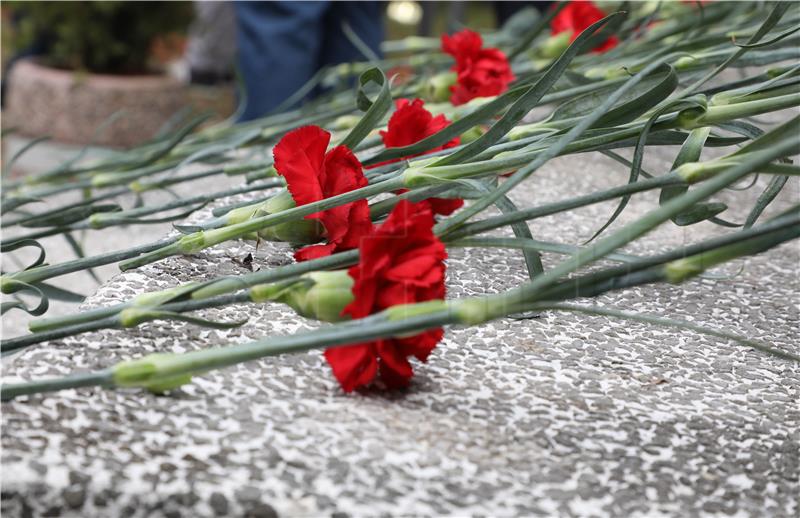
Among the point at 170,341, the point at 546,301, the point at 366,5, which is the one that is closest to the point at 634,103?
the point at 546,301

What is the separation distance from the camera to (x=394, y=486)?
323 millimetres

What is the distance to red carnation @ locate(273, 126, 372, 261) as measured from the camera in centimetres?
43

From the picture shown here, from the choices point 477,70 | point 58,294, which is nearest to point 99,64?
point 477,70

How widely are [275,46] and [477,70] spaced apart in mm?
1006

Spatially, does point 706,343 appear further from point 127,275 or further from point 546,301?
point 127,275

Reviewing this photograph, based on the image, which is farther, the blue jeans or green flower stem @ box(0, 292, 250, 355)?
the blue jeans

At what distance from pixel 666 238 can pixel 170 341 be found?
1.40 feet

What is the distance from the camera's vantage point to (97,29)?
210cm

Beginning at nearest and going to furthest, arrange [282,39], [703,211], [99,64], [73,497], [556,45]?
[73,497]
[703,211]
[556,45]
[282,39]
[99,64]

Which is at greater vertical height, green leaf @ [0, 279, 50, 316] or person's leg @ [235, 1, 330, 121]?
person's leg @ [235, 1, 330, 121]

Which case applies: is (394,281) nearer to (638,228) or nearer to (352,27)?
(638,228)

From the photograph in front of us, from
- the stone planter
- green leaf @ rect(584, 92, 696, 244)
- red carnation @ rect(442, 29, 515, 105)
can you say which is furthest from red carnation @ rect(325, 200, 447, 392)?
the stone planter

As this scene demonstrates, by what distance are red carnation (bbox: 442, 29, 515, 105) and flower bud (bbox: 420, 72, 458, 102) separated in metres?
0.03

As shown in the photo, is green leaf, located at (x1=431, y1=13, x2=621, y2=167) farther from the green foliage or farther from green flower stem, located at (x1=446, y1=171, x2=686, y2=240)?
the green foliage
